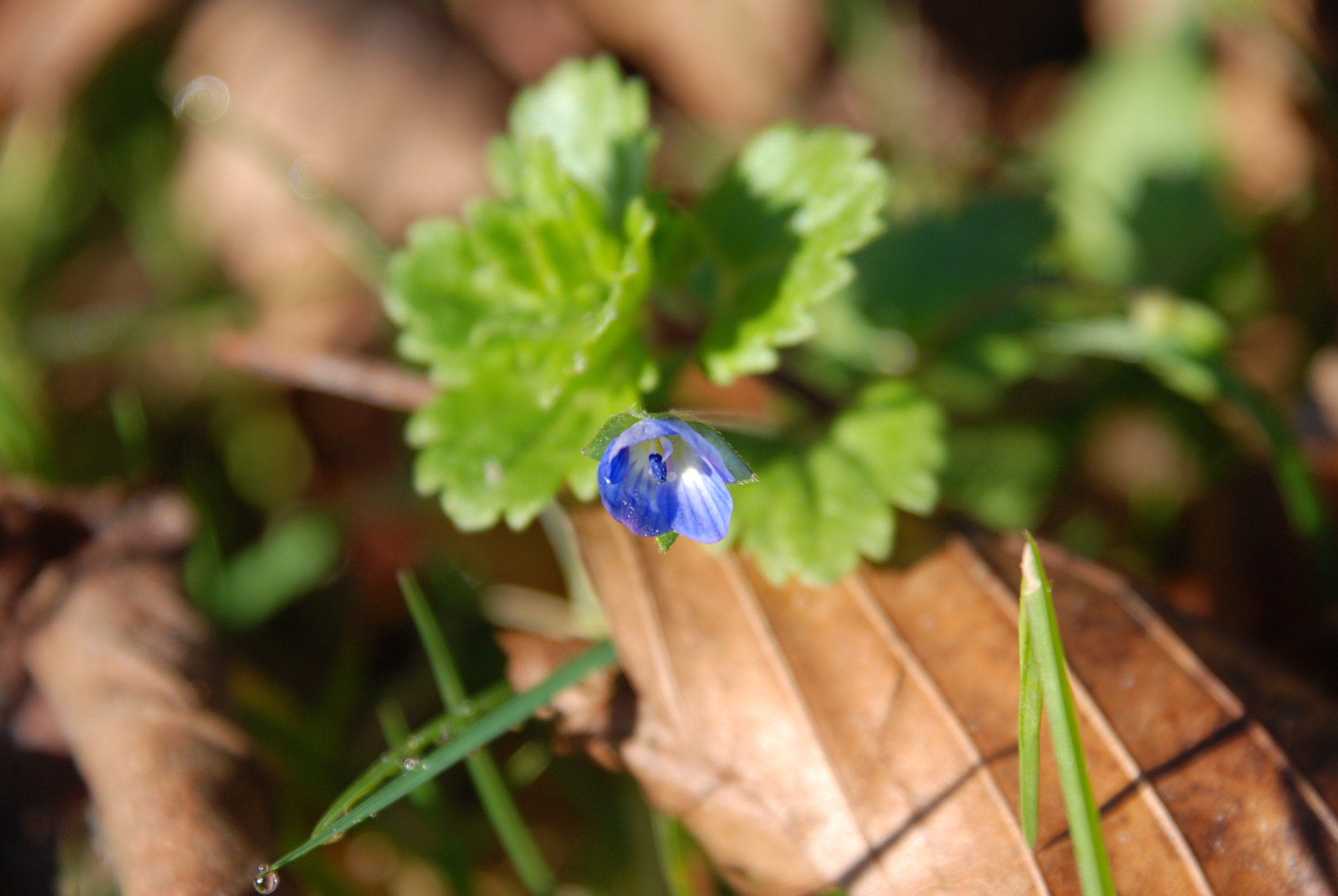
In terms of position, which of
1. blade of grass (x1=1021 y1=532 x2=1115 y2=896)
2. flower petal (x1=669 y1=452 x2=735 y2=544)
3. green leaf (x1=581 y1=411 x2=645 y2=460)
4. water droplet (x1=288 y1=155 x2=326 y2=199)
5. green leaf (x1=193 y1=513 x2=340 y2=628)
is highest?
water droplet (x1=288 y1=155 x2=326 y2=199)

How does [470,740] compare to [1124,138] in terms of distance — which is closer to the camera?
[470,740]

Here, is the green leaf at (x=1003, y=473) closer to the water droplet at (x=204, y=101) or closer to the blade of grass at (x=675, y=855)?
the blade of grass at (x=675, y=855)

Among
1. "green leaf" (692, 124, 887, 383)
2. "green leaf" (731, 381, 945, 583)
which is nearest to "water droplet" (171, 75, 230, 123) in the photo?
"green leaf" (692, 124, 887, 383)

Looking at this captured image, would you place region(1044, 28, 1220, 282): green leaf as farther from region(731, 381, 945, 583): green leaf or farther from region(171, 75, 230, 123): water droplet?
region(171, 75, 230, 123): water droplet

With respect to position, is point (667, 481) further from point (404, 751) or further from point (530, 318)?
point (404, 751)

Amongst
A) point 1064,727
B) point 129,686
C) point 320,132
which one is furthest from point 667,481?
point 320,132

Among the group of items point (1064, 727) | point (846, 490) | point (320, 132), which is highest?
point (320, 132)

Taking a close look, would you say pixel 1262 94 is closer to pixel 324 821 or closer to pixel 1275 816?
pixel 1275 816

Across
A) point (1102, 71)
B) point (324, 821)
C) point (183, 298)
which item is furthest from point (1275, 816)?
Result: point (183, 298)
